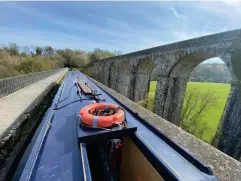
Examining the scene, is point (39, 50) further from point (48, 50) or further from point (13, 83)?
point (13, 83)

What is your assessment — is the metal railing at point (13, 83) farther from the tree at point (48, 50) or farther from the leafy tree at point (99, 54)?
the tree at point (48, 50)

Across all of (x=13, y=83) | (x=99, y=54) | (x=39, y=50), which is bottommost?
(x=13, y=83)

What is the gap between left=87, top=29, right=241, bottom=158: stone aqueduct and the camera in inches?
178

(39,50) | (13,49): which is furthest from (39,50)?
(13,49)

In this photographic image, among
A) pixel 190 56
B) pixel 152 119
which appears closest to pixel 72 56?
pixel 190 56

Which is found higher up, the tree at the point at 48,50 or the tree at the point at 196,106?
the tree at the point at 48,50

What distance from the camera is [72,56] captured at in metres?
52.1

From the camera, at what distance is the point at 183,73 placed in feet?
24.3

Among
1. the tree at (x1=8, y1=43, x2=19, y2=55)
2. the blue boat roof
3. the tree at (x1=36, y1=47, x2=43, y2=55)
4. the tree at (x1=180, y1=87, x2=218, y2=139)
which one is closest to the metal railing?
the blue boat roof

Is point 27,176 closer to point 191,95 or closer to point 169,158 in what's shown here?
point 169,158

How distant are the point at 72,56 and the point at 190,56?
5057cm

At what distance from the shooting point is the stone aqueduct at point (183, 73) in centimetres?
452

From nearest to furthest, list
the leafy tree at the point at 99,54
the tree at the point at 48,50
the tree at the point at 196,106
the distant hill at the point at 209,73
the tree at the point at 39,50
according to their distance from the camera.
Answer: the tree at the point at 196,106
the distant hill at the point at 209,73
the leafy tree at the point at 99,54
the tree at the point at 39,50
the tree at the point at 48,50

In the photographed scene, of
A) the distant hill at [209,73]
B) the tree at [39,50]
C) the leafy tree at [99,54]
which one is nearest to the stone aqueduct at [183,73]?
the distant hill at [209,73]
